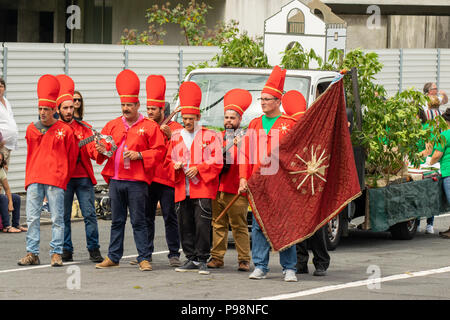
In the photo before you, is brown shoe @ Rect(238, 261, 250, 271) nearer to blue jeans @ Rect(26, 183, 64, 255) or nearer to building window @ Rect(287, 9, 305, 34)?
blue jeans @ Rect(26, 183, 64, 255)

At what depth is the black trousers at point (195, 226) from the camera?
36.0 ft

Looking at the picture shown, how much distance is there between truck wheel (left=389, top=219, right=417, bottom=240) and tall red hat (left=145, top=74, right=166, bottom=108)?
4601 millimetres

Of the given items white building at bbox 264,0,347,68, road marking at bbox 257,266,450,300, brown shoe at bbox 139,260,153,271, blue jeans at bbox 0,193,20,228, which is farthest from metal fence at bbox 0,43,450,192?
road marking at bbox 257,266,450,300

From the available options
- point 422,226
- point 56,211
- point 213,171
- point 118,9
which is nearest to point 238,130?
point 213,171

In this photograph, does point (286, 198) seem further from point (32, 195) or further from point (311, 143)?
point (32, 195)

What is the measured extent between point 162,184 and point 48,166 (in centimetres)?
123

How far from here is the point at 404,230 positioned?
14.6 meters

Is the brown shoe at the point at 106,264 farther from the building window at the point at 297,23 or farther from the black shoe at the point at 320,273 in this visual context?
the building window at the point at 297,23

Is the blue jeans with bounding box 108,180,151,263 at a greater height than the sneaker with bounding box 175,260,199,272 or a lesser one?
greater

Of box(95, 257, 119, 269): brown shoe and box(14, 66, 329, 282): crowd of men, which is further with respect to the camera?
box(95, 257, 119, 269): brown shoe

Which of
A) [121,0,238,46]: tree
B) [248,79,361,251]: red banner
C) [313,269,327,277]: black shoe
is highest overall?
[121,0,238,46]: tree

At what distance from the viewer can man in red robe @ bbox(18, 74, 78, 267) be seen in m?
11.3

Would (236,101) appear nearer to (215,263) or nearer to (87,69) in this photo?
(215,263)

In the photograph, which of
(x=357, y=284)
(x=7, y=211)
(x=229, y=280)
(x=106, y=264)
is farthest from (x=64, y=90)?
(x=357, y=284)
